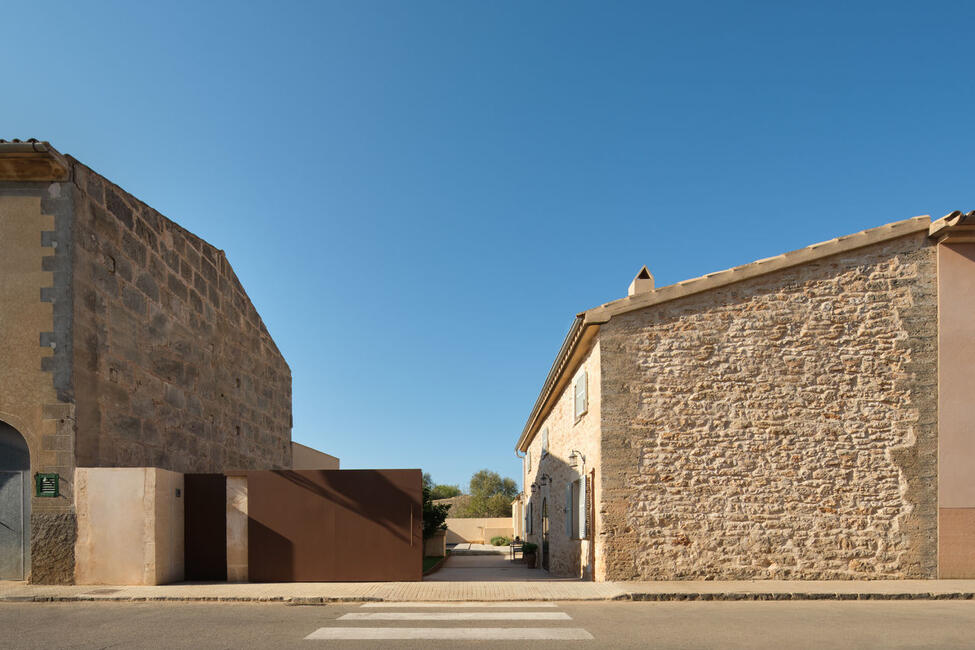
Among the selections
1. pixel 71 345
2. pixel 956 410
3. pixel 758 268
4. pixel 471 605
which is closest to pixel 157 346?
pixel 71 345

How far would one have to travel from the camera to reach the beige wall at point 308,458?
75.6ft

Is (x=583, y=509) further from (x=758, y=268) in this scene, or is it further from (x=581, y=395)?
(x=758, y=268)

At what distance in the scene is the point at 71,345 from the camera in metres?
10.9

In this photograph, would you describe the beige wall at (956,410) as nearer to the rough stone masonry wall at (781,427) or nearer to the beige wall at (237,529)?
the rough stone masonry wall at (781,427)

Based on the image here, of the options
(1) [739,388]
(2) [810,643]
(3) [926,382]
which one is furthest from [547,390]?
(2) [810,643]

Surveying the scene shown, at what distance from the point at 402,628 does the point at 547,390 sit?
1030 cm

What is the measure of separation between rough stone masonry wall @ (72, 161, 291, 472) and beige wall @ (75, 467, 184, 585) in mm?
531

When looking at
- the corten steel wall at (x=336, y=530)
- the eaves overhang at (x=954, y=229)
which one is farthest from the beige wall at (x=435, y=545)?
the eaves overhang at (x=954, y=229)

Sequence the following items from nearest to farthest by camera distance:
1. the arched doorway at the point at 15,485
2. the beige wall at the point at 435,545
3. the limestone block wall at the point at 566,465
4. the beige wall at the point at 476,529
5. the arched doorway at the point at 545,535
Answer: the arched doorway at the point at 15,485
the limestone block wall at the point at 566,465
the arched doorway at the point at 545,535
the beige wall at the point at 435,545
the beige wall at the point at 476,529

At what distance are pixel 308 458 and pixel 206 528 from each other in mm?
12598

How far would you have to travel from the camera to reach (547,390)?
17.7 m

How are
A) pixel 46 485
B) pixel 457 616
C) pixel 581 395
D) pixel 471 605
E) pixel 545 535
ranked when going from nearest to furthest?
pixel 457 616
pixel 471 605
pixel 46 485
pixel 581 395
pixel 545 535

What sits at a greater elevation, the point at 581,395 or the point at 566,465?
the point at 581,395

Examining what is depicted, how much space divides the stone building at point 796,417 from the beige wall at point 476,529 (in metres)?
30.0
